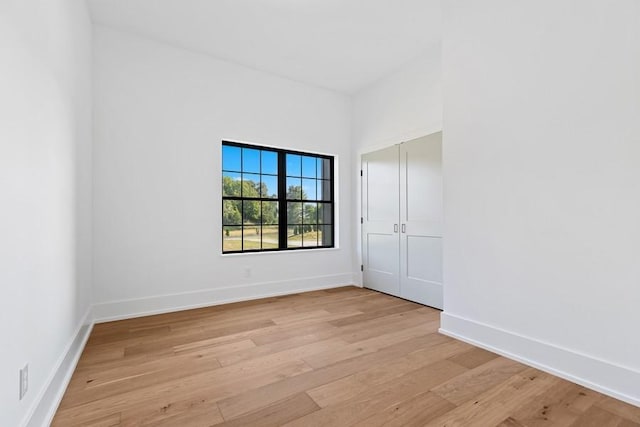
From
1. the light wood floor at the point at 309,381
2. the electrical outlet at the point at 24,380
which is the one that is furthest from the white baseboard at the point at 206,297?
the electrical outlet at the point at 24,380

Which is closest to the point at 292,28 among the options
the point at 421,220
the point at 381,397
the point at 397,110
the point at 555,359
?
the point at 397,110

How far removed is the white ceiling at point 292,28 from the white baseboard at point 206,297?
2.82 m

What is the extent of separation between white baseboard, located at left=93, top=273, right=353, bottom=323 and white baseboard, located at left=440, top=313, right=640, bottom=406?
83.0 inches

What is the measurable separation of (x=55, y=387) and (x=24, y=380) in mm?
471

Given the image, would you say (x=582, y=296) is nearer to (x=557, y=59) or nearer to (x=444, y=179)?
(x=444, y=179)

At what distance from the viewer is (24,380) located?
1.35 meters

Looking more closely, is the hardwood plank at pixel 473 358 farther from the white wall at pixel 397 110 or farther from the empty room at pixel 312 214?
the white wall at pixel 397 110

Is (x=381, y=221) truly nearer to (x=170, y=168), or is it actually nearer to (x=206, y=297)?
(x=206, y=297)

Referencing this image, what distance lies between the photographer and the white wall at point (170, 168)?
3145 millimetres

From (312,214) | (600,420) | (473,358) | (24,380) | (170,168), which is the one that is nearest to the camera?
(24,380)

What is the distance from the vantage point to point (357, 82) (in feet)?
14.5

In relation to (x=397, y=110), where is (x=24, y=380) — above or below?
below

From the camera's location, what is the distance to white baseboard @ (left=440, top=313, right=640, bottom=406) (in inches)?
68.7

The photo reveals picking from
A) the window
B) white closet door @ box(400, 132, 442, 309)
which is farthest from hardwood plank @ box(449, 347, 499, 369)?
the window
